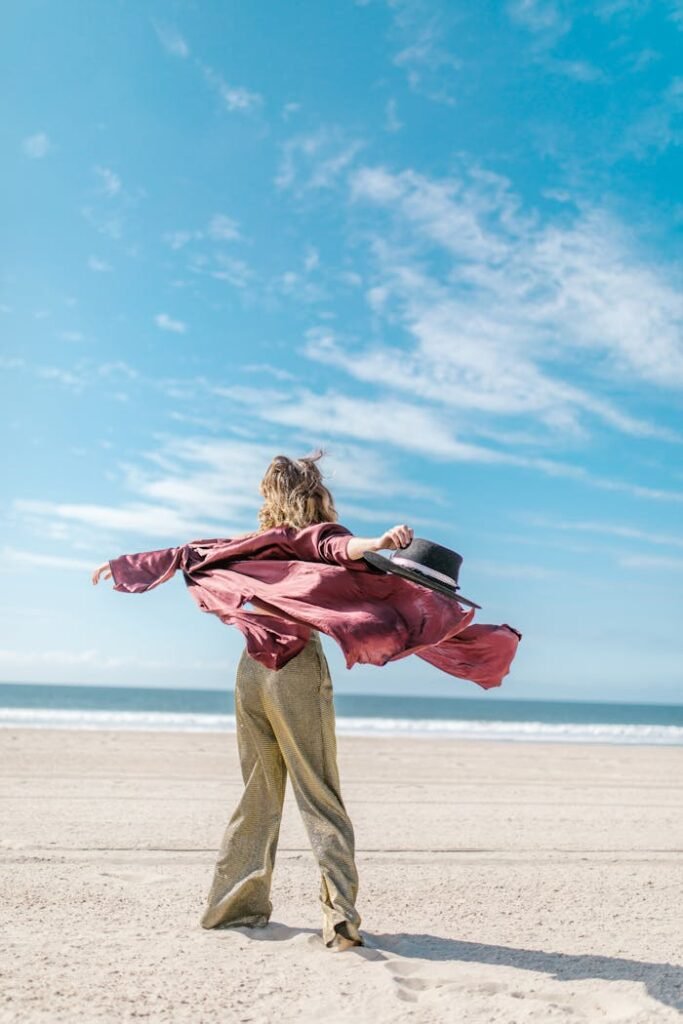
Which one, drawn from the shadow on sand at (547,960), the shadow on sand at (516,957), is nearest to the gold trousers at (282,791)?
the shadow on sand at (516,957)

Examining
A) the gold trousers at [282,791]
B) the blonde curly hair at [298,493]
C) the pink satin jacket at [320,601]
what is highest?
the blonde curly hair at [298,493]

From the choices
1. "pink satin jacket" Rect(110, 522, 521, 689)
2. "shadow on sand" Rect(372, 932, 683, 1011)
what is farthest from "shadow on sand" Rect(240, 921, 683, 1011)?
"pink satin jacket" Rect(110, 522, 521, 689)

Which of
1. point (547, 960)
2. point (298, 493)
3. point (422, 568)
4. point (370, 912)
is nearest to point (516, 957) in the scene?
point (547, 960)

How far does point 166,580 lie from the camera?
4.43 m

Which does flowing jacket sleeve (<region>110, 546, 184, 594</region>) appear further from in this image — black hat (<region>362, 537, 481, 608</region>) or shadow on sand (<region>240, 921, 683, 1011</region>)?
shadow on sand (<region>240, 921, 683, 1011</region>)

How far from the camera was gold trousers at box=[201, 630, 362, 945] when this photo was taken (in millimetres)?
4066

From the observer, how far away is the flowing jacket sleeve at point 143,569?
171 inches

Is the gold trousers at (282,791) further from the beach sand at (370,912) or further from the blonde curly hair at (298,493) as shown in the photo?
the blonde curly hair at (298,493)

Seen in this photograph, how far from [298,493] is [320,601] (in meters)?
0.53

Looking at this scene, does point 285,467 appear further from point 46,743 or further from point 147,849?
point 46,743

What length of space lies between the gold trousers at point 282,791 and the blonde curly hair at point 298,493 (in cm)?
58

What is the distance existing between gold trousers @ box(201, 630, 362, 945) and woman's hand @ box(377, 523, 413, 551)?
0.73 metres

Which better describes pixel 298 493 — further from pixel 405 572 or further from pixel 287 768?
pixel 287 768

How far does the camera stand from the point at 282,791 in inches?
171
